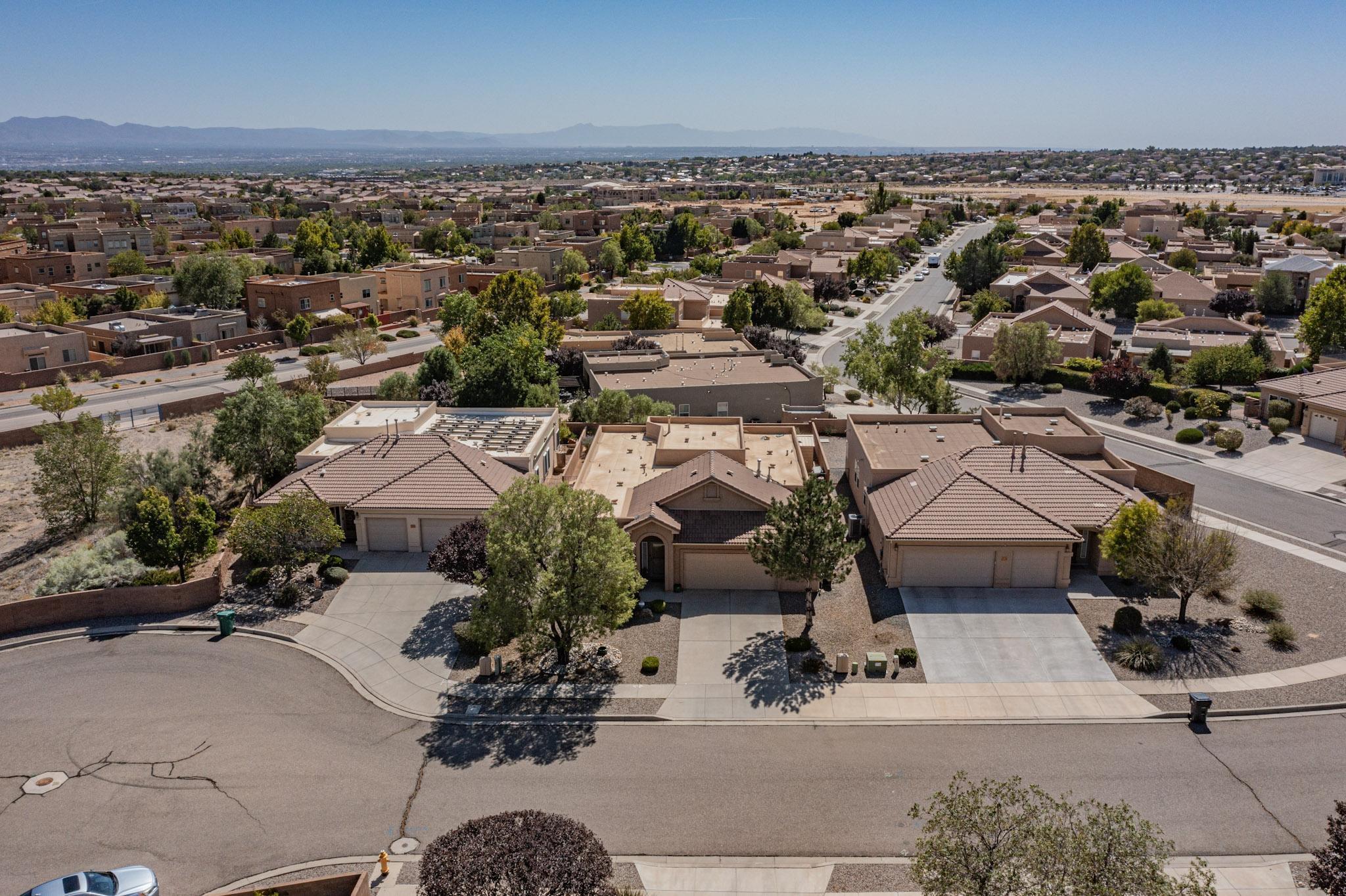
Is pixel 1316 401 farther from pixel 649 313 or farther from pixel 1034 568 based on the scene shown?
pixel 649 313

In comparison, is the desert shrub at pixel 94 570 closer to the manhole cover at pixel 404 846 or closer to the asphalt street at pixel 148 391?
the manhole cover at pixel 404 846

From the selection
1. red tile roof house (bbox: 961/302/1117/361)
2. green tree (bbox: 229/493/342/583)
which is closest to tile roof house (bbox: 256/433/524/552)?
green tree (bbox: 229/493/342/583)

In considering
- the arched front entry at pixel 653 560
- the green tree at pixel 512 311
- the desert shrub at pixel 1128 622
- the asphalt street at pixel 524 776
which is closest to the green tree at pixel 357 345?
the green tree at pixel 512 311

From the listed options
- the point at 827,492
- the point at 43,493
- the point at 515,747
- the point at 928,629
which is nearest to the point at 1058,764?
the point at 928,629

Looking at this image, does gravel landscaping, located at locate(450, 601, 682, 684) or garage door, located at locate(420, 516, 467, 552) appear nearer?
gravel landscaping, located at locate(450, 601, 682, 684)

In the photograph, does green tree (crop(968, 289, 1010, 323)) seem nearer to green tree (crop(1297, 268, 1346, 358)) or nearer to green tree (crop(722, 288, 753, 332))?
green tree (crop(722, 288, 753, 332))

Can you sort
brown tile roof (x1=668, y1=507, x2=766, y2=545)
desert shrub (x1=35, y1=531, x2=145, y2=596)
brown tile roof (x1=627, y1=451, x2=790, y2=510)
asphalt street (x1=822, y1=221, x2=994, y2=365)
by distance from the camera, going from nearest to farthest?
desert shrub (x1=35, y1=531, x2=145, y2=596), brown tile roof (x1=668, y1=507, x2=766, y2=545), brown tile roof (x1=627, y1=451, x2=790, y2=510), asphalt street (x1=822, y1=221, x2=994, y2=365)
